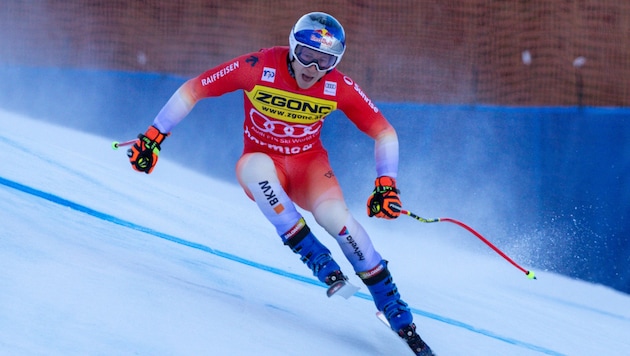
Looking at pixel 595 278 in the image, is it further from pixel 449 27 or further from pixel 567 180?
pixel 449 27

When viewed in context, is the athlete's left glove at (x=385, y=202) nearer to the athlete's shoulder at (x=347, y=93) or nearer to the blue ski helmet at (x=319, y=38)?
the athlete's shoulder at (x=347, y=93)

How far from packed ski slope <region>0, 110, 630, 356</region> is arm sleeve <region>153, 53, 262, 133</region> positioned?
771 mm

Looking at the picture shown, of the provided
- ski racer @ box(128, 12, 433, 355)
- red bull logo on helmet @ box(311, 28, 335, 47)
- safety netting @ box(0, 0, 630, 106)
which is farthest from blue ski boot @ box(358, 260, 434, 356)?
safety netting @ box(0, 0, 630, 106)

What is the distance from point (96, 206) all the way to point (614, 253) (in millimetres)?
4260

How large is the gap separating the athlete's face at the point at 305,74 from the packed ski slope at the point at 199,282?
1172 mm

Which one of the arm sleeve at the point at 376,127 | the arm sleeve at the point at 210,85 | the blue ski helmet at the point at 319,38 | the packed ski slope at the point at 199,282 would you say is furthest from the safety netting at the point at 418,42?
the blue ski helmet at the point at 319,38

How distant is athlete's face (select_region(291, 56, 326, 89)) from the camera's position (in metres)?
4.07

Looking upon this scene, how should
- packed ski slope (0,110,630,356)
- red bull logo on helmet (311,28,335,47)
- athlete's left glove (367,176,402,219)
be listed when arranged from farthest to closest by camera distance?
athlete's left glove (367,176,402,219) → red bull logo on helmet (311,28,335,47) → packed ski slope (0,110,630,356)

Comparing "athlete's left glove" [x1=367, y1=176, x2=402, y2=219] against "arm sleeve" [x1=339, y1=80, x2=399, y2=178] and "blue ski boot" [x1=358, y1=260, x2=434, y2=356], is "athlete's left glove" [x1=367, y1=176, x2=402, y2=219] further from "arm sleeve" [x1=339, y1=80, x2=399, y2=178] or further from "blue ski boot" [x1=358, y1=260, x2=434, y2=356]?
"blue ski boot" [x1=358, y1=260, x2=434, y2=356]

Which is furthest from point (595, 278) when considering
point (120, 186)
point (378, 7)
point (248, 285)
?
point (120, 186)

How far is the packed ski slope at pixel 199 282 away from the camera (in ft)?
10.8

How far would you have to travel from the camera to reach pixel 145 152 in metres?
4.09

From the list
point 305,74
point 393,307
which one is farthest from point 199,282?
point 305,74

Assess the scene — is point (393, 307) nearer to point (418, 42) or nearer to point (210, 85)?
point (210, 85)
